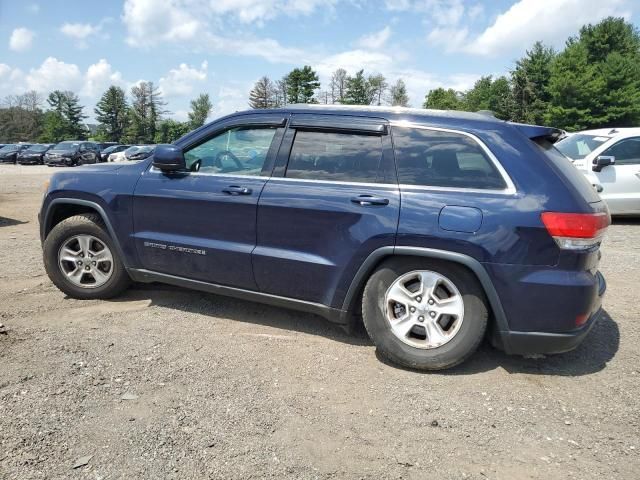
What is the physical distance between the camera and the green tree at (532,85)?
51312 millimetres

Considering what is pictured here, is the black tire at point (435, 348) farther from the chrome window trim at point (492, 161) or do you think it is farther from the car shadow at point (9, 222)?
the car shadow at point (9, 222)

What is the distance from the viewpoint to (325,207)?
11.3ft

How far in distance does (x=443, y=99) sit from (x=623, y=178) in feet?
230

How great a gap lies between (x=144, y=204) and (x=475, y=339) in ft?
9.04

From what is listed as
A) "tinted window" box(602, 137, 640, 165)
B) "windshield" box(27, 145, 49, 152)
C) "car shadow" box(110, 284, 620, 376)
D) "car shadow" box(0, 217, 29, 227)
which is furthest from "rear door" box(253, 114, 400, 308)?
"windshield" box(27, 145, 49, 152)

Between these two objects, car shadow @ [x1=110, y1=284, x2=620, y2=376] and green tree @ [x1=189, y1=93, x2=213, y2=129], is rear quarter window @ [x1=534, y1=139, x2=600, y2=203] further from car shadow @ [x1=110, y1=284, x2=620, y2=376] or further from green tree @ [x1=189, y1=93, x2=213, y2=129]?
Result: green tree @ [x1=189, y1=93, x2=213, y2=129]

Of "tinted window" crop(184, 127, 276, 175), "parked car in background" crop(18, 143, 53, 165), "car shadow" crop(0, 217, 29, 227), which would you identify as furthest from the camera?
"parked car in background" crop(18, 143, 53, 165)

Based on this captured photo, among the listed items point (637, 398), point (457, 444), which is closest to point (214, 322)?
point (457, 444)

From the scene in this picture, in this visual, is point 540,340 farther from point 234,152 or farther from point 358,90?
point 358,90

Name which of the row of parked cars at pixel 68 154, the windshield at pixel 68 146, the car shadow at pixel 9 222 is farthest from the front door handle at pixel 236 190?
the windshield at pixel 68 146

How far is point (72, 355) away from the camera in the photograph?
341cm

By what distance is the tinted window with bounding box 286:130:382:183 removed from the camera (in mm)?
3451

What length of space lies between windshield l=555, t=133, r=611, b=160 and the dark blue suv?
22.6 feet

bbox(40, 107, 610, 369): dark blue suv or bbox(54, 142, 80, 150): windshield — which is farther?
bbox(54, 142, 80, 150): windshield
